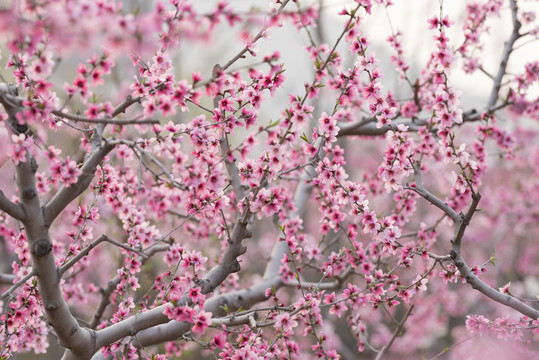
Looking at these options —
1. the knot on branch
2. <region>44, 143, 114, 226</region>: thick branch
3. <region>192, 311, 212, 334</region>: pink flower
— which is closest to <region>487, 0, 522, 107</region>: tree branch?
<region>192, 311, 212, 334</region>: pink flower

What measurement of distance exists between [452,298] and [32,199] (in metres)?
8.38

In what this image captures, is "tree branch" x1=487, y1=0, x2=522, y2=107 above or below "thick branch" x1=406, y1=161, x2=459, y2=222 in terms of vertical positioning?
above

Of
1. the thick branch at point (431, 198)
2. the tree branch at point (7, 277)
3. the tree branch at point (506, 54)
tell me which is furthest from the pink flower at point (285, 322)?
the tree branch at point (506, 54)

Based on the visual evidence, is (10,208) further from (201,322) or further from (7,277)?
(7,277)

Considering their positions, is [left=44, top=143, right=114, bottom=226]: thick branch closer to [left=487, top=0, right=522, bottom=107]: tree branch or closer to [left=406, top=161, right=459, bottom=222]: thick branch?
[left=406, top=161, right=459, bottom=222]: thick branch

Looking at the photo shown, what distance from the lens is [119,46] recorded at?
1662mm

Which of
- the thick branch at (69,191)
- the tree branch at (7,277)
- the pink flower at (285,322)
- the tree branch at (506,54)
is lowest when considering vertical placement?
the pink flower at (285,322)

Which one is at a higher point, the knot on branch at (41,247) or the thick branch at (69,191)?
the thick branch at (69,191)

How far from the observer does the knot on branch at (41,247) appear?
2562mm

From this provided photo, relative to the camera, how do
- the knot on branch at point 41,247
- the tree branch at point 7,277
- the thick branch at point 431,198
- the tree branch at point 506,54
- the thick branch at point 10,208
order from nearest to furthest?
the thick branch at point 10,208, the knot on branch at point 41,247, the thick branch at point 431,198, the tree branch at point 7,277, the tree branch at point 506,54

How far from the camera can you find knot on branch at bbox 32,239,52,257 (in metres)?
2.56

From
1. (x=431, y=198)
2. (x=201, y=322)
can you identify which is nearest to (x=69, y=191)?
(x=201, y=322)

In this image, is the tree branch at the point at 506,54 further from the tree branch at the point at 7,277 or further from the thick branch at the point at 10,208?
the tree branch at the point at 7,277

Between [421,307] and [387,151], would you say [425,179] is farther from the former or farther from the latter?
[387,151]
